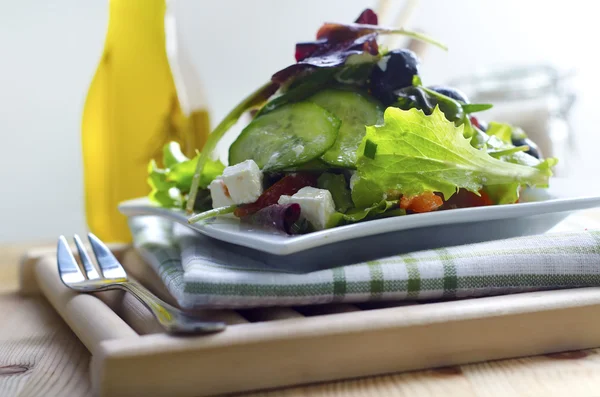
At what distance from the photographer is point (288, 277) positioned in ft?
2.10

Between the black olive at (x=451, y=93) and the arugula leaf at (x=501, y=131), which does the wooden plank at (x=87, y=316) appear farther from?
the arugula leaf at (x=501, y=131)

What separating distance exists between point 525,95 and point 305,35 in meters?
0.95

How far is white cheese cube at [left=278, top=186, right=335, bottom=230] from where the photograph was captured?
722 millimetres

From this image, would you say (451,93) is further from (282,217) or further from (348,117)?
(282,217)

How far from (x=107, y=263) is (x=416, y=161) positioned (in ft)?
1.35

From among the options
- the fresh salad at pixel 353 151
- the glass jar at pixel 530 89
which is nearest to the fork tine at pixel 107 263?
the fresh salad at pixel 353 151

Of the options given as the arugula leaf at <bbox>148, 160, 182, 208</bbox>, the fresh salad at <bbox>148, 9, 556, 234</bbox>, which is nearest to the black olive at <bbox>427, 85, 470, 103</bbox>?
the fresh salad at <bbox>148, 9, 556, 234</bbox>

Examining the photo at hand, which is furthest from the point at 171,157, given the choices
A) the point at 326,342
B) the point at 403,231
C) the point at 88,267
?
the point at 326,342

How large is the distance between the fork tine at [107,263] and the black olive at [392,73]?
0.41 m

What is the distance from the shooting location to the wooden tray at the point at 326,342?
1.77ft

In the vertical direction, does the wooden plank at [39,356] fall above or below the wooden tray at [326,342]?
below

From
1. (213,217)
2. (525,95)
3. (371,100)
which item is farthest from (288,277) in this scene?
(525,95)

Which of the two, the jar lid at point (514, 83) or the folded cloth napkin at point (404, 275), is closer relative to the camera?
the folded cloth napkin at point (404, 275)

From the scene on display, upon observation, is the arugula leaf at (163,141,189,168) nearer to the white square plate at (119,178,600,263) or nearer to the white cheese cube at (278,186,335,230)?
the white square plate at (119,178,600,263)
